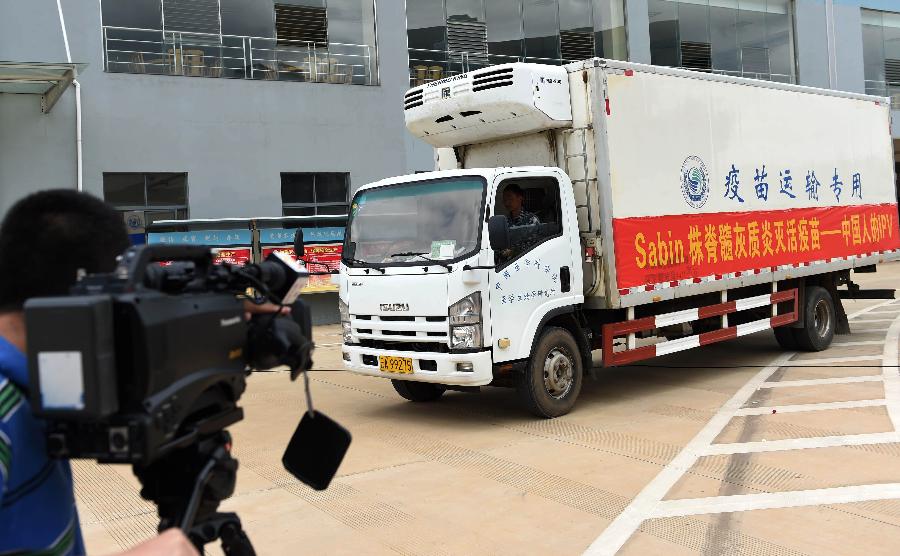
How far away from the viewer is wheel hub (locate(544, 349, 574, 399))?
791 centimetres

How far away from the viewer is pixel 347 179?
18969mm

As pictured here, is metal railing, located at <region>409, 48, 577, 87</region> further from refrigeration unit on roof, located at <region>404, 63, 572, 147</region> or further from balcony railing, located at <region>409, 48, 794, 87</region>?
refrigeration unit on roof, located at <region>404, 63, 572, 147</region>

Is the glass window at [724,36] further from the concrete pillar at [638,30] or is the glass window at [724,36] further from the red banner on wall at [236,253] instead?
the red banner on wall at [236,253]

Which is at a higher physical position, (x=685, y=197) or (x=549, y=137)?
(x=549, y=137)

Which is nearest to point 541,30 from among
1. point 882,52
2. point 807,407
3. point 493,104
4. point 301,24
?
point 301,24

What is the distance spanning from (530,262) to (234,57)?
479 inches

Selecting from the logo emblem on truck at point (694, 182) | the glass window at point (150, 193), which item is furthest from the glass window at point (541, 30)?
the logo emblem on truck at point (694, 182)

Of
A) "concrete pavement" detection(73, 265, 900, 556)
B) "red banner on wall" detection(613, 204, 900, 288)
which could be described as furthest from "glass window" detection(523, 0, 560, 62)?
"concrete pavement" detection(73, 265, 900, 556)

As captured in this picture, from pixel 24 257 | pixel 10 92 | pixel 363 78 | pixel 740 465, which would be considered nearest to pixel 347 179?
pixel 363 78

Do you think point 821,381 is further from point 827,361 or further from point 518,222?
point 518,222

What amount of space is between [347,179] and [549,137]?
10.9 meters

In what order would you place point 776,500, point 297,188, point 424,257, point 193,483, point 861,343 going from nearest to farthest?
point 193,483 → point 776,500 → point 424,257 → point 861,343 → point 297,188

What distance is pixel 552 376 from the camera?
794 centimetres

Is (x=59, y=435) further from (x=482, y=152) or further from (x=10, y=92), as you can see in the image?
(x=10, y=92)
